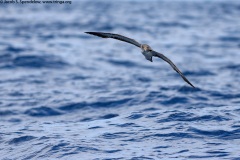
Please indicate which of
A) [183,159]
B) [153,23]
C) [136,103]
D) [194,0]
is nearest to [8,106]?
[136,103]

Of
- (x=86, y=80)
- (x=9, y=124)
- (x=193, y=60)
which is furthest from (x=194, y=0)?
(x=9, y=124)

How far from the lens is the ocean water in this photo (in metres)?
12.2

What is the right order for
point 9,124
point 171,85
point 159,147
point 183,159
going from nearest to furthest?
point 183,159 < point 159,147 < point 9,124 < point 171,85

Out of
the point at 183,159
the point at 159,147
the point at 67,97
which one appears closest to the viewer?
the point at 183,159

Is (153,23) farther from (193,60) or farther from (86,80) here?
(86,80)

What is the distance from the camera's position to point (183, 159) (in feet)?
36.1

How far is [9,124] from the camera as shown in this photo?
15922 millimetres

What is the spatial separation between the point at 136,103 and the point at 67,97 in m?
2.77

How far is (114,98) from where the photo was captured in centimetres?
1941

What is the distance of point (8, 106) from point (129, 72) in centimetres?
797

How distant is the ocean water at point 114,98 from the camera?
12.2 meters

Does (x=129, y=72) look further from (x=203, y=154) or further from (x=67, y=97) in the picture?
(x=203, y=154)

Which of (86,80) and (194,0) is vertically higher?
(194,0)

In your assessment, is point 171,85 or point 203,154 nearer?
point 203,154
